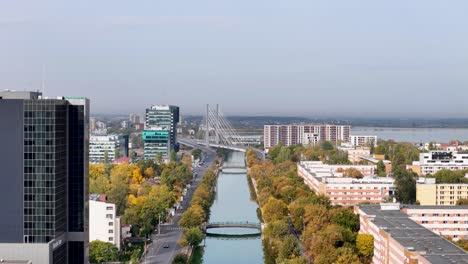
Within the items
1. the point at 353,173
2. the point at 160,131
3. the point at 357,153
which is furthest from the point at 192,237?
the point at 357,153

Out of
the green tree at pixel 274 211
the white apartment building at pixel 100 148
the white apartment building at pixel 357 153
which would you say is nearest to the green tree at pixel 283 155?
the white apartment building at pixel 357 153

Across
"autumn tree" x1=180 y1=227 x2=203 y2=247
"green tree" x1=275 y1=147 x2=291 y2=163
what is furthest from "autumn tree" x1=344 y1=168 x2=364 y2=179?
"autumn tree" x1=180 y1=227 x2=203 y2=247

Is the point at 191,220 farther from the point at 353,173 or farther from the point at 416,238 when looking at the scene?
the point at 353,173

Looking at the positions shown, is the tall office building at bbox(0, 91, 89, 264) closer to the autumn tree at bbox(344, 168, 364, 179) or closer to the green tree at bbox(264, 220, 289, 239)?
the green tree at bbox(264, 220, 289, 239)

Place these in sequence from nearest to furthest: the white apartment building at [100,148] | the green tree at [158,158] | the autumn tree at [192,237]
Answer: the autumn tree at [192,237], the green tree at [158,158], the white apartment building at [100,148]

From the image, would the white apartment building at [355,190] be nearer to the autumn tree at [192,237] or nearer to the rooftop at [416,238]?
the rooftop at [416,238]
